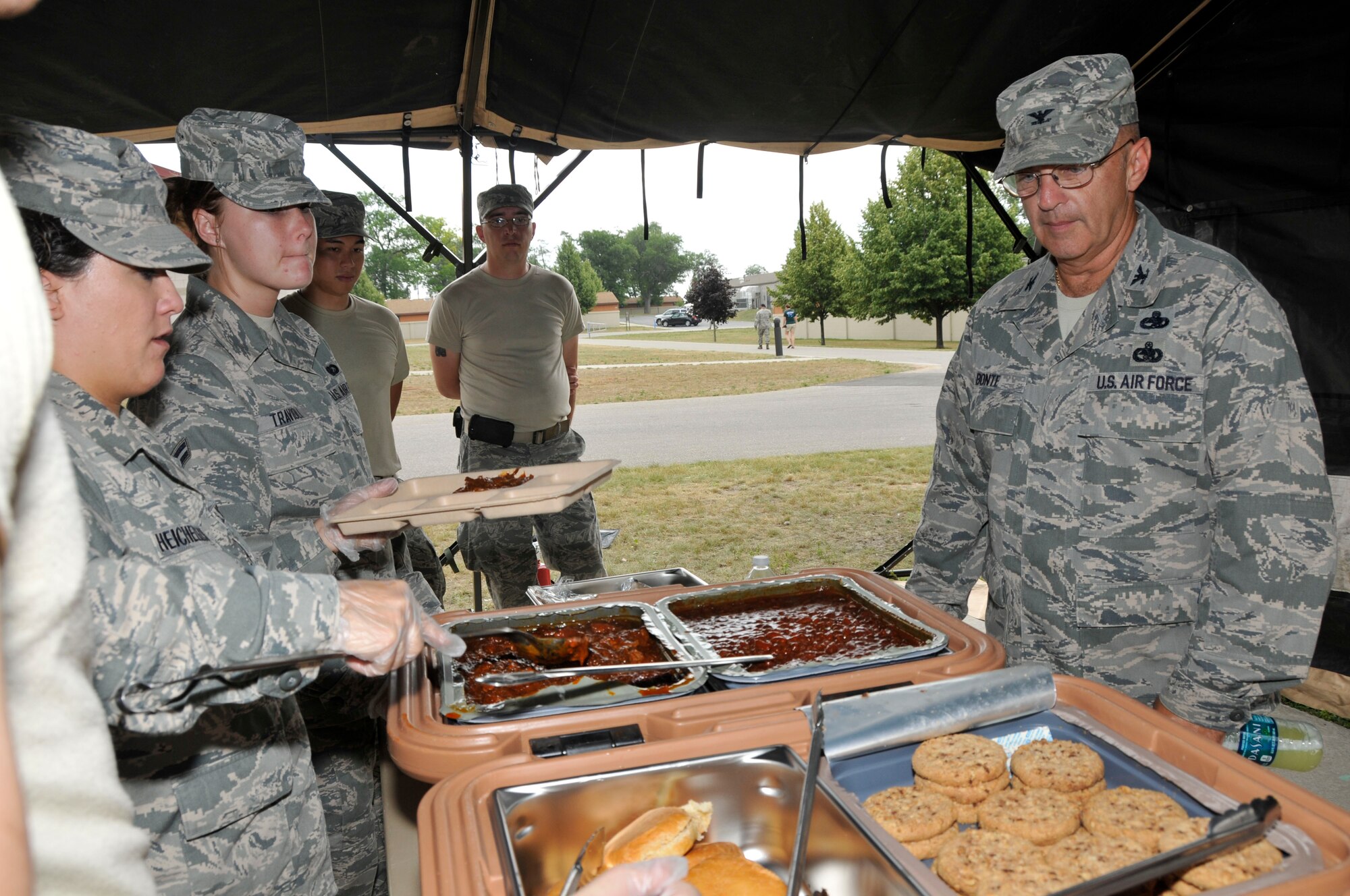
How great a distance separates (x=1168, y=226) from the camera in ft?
11.5

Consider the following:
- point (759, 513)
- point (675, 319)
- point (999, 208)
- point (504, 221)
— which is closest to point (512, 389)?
point (504, 221)

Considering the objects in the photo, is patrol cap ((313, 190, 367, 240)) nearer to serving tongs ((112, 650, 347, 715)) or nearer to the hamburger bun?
serving tongs ((112, 650, 347, 715))

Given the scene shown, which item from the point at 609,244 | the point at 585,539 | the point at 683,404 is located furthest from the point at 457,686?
the point at 609,244

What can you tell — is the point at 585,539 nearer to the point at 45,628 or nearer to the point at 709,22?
the point at 709,22

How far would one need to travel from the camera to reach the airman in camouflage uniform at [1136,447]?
1653 mm

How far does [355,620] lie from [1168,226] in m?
3.61

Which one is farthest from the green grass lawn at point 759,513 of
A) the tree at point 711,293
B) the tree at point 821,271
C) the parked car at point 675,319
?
the parked car at point 675,319

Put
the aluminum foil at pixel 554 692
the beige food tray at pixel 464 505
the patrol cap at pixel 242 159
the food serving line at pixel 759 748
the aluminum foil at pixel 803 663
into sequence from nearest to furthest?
1. the food serving line at pixel 759 748
2. the aluminum foil at pixel 554 692
3. the aluminum foil at pixel 803 663
4. the beige food tray at pixel 464 505
5. the patrol cap at pixel 242 159

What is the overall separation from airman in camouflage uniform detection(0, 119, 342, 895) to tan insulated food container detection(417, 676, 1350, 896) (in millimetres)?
318

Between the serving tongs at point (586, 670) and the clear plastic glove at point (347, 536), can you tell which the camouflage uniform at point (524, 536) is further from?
the serving tongs at point (586, 670)

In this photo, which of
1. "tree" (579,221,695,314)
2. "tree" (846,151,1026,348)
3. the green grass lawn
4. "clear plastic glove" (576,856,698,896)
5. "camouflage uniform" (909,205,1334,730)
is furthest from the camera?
"tree" (579,221,695,314)

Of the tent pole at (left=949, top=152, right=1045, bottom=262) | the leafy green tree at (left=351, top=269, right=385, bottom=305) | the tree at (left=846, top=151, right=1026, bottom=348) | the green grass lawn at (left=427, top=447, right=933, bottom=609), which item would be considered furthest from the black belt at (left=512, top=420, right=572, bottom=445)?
the leafy green tree at (left=351, top=269, right=385, bottom=305)

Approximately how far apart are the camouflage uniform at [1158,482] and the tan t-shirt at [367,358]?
2836 mm

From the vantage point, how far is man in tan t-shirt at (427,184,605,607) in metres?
4.41
